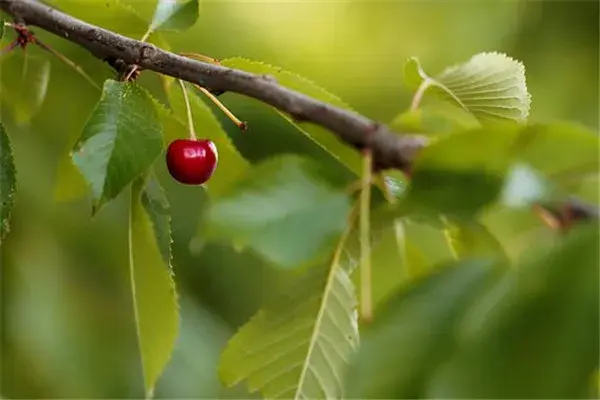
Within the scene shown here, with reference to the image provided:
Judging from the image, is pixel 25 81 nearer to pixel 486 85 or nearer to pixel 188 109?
pixel 188 109

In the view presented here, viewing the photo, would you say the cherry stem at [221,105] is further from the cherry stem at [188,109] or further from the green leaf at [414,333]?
the green leaf at [414,333]

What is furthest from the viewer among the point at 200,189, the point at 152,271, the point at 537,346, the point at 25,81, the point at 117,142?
the point at 200,189

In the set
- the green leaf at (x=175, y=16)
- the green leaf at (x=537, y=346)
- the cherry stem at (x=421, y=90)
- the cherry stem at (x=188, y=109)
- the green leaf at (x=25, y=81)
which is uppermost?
the green leaf at (x=25, y=81)

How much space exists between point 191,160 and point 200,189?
84cm

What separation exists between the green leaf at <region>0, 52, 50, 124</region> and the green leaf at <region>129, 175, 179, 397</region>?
216mm

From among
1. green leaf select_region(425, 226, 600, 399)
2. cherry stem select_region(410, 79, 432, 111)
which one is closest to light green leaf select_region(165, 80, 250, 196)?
→ cherry stem select_region(410, 79, 432, 111)

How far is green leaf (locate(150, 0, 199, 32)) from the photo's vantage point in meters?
0.51

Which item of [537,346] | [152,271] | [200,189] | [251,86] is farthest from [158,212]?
[200,189]

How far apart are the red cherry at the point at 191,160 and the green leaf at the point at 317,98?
1.9 inches

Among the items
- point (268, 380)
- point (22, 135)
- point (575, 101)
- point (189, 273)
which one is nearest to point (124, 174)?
point (268, 380)

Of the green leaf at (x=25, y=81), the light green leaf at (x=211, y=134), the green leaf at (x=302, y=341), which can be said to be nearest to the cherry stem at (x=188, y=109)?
the light green leaf at (x=211, y=134)

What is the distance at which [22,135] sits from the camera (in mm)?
1217

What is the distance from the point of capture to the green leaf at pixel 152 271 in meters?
0.50

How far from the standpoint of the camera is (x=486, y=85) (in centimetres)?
45
